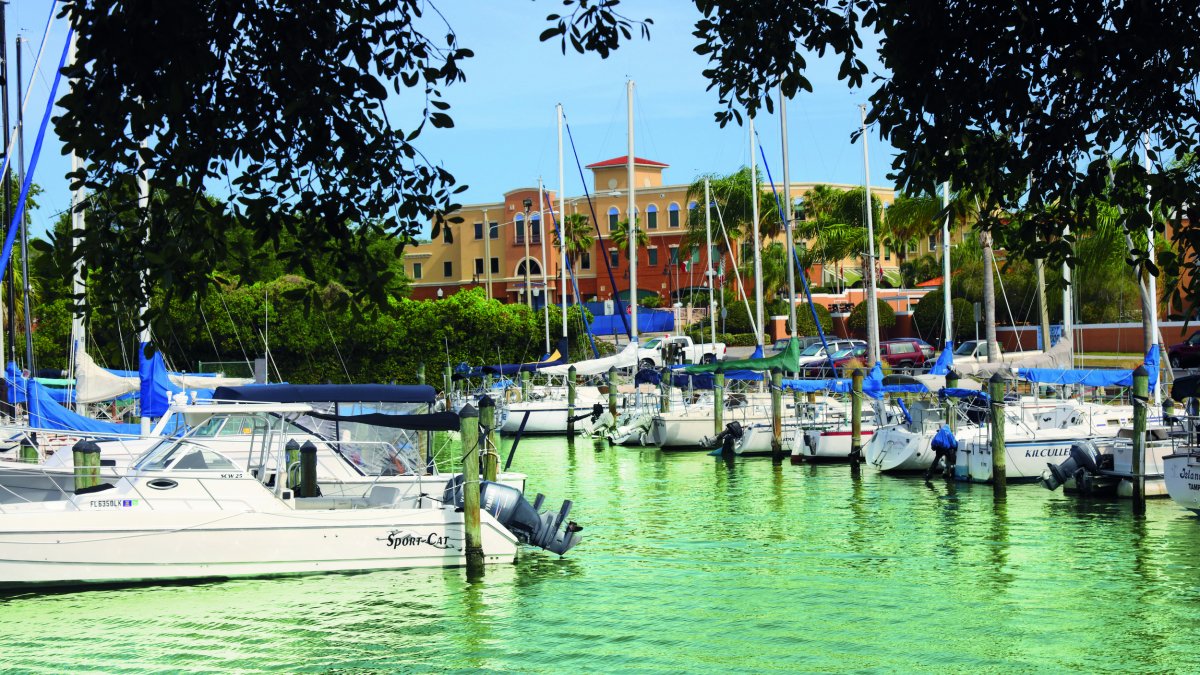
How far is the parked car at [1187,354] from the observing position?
50.7 metres

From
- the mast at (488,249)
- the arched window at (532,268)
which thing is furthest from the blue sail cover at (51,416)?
the arched window at (532,268)

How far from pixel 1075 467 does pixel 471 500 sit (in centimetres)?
1426

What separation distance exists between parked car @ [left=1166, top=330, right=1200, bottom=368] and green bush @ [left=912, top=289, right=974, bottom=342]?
15726mm

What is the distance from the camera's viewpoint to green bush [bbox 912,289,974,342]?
226 ft

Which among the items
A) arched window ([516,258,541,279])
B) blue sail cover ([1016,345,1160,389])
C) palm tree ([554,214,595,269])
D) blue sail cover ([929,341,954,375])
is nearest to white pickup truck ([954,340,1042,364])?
blue sail cover ([929,341,954,375])

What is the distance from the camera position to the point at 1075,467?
26.8 meters

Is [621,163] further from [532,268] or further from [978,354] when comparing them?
[978,354]

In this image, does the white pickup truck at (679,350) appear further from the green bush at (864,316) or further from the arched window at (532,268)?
the arched window at (532,268)

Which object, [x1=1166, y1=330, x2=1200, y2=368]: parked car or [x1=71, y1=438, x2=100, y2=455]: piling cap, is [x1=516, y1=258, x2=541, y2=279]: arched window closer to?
[x1=1166, y1=330, x2=1200, y2=368]: parked car

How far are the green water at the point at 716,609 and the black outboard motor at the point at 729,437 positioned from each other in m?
13.3

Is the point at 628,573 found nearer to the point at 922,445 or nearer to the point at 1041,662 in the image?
the point at 1041,662

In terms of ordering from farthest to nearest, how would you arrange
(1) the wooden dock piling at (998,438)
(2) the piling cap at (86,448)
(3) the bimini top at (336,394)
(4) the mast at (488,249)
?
(4) the mast at (488,249), (1) the wooden dock piling at (998,438), (3) the bimini top at (336,394), (2) the piling cap at (86,448)

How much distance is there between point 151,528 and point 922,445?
19423 mm

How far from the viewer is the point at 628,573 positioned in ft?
63.1
